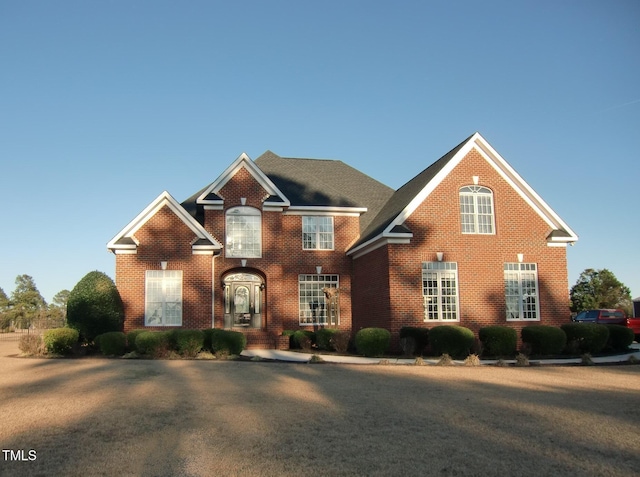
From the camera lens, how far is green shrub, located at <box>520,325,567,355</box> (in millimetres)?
20391

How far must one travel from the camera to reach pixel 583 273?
1811 inches

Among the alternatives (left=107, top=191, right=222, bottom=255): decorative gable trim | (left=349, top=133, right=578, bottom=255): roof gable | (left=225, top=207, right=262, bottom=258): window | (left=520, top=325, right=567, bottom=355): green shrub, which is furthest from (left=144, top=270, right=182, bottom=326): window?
(left=520, top=325, right=567, bottom=355): green shrub

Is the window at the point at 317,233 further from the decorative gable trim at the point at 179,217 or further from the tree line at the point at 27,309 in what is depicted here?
the tree line at the point at 27,309

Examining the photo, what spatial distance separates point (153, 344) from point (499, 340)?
1161 cm

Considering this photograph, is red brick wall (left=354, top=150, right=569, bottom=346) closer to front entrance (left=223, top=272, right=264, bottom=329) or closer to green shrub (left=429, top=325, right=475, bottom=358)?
green shrub (left=429, top=325, right=475, bottom=358)

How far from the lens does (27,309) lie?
57656mm

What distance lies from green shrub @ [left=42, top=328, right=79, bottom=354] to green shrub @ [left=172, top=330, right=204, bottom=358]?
3457 mm

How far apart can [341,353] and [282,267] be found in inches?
242

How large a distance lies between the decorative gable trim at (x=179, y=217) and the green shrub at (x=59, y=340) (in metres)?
4.54

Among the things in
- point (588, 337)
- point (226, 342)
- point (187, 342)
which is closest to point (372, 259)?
point (226, 342)

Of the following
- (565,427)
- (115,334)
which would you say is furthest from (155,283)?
(565,427)

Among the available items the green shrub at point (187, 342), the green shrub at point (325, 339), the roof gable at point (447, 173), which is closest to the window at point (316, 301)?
the roof gable at point (447, 173)

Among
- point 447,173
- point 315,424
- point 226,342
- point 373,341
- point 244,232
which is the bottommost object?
point 315,424

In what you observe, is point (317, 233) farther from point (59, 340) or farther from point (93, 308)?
point (59, 340)
